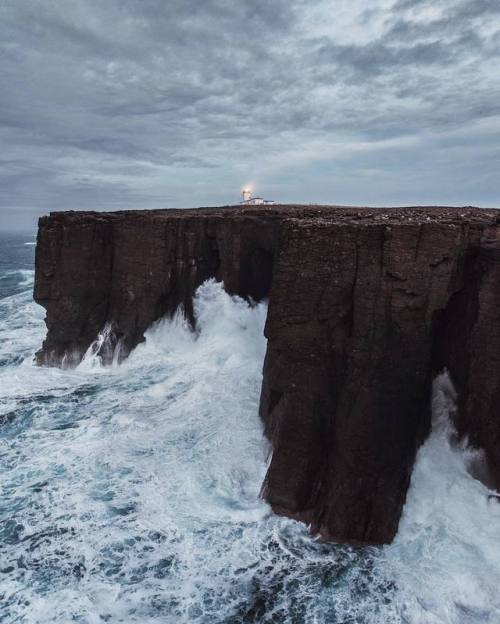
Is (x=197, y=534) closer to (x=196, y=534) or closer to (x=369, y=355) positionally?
(x=196, y=534)

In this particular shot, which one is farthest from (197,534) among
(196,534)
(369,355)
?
(369,355)

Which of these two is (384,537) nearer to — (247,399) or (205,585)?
(205,585)

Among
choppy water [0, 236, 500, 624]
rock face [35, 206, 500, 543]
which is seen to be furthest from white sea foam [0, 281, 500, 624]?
rock face [35, 206, 500, 543]

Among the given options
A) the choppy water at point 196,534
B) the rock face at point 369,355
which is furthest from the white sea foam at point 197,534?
the rock face at point 369,355

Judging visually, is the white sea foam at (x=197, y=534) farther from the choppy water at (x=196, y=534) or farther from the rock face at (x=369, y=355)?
the rock face at (x=369, y=355)

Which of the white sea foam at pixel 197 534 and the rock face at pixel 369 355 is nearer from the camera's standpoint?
the white sea foam at pixel 197 534

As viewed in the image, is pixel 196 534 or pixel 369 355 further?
pixel 369 355

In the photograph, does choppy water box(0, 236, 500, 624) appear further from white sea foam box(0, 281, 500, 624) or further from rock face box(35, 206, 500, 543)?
rock face box(35, 206, 500, 543)
